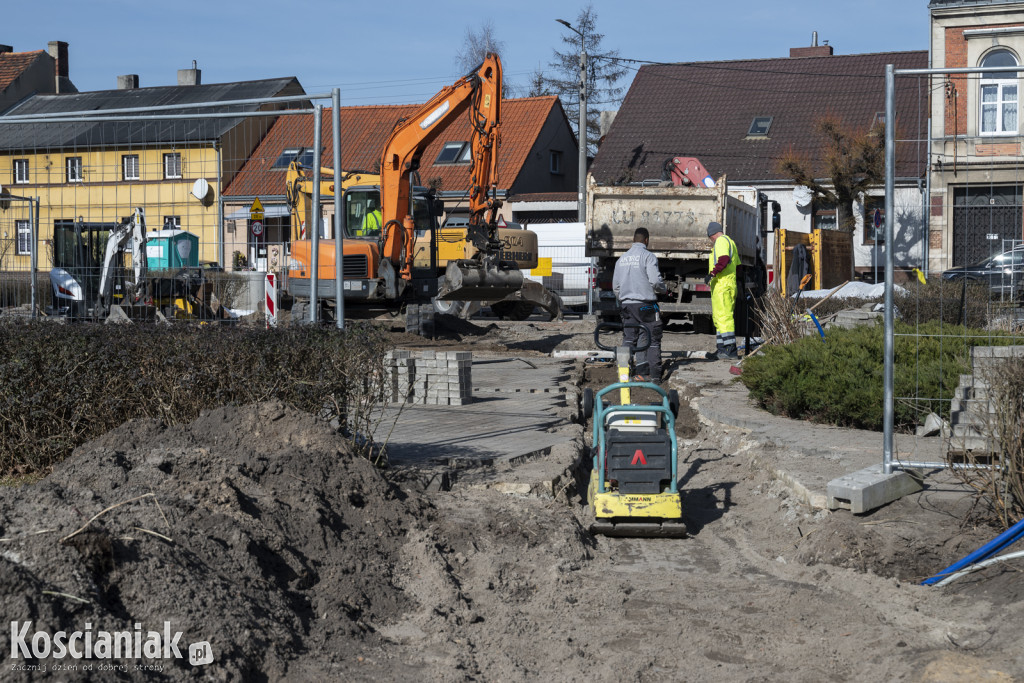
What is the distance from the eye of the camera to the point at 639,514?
6547mm

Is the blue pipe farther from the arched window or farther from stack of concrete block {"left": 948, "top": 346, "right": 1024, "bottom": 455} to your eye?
the arched window

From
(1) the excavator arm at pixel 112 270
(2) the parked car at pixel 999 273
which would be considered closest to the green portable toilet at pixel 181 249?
(1) the excavator arm at pixel 112 270

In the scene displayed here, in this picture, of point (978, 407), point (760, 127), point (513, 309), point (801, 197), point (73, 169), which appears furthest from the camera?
point (760, 127)

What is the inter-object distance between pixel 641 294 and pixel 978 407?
643 cm

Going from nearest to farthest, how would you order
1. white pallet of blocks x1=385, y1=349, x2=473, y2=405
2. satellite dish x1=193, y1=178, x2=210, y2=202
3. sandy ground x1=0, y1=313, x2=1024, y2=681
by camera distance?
1. sandy ground x1=0, y1=313, x2=1024, y2=681
2. satellite dish x1=193, y1=178, x2=210, y2=202
3. white pallet of blocks x1=385, y1=349, x2=473, y2=405

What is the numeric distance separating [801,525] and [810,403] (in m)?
3.05

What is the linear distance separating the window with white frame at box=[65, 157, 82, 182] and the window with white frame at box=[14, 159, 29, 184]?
39cm

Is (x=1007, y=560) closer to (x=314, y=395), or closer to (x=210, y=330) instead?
(x=314, y=395)

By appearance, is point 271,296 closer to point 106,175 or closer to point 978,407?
point 106,175

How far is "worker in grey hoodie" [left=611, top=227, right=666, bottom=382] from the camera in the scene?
12438mm

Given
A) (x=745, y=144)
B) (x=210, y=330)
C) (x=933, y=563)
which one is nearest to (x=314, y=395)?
(x=210, y=330)

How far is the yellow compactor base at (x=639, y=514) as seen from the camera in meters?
6.55

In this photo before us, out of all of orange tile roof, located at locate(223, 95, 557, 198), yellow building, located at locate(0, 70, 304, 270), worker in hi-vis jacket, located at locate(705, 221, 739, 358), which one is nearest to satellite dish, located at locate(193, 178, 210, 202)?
yellow building, located at locate(0, 70, 304, 270)

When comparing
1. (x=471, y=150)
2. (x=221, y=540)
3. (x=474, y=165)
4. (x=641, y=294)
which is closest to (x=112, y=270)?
(x=641, y=294)
